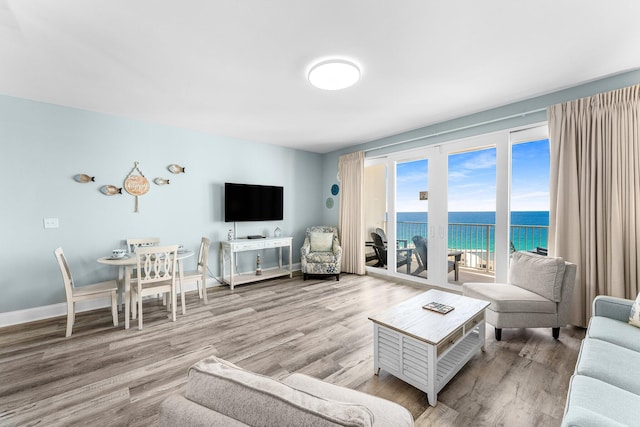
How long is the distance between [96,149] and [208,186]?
4.87 feet

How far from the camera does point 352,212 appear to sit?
5129 millimetres

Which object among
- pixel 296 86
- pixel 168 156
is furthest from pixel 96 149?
pixel 296 86

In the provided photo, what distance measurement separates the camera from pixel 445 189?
3.86 m

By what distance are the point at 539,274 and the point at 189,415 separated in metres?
3.13

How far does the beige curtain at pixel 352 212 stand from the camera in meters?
5.01

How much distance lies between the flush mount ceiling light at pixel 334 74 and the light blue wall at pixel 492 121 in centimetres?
201

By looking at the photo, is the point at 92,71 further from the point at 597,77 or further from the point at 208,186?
the point at 597,77

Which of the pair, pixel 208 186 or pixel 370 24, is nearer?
pixel 370 24

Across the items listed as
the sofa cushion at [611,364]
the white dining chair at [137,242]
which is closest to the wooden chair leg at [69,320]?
the white dining chair at [137,242]

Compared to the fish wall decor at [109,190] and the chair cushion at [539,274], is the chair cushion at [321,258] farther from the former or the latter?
the fish wall decor at [109,190]

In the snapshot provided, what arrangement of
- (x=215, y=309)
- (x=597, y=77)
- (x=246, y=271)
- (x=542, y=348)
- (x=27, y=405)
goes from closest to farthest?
(x=27, y=405) < (x=542, y=348) < (x=597, y=77) < (x=215, y=309) < (x=246, y=271)

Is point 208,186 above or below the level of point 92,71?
below

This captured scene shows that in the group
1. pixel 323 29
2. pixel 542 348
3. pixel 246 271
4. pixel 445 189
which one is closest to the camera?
pixel 323 29

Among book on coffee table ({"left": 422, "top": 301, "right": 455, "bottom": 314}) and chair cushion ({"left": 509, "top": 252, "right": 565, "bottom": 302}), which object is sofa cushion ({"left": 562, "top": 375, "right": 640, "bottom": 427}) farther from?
chair cushion ({"left": 509, "top": 252, "right": 565, "bottom": 302})
